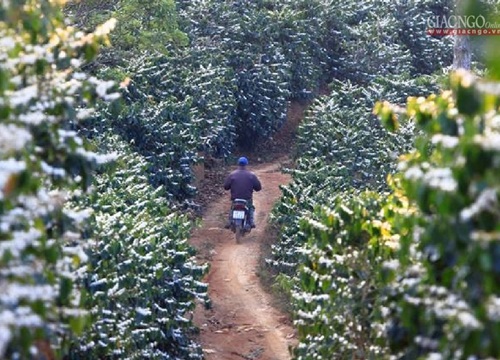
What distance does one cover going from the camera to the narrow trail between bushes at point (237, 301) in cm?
1157

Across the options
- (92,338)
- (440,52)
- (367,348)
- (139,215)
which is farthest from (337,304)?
(440,52)

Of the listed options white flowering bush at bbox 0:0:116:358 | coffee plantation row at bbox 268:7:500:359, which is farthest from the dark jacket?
white flowering bush at bbox 0:0:116:358

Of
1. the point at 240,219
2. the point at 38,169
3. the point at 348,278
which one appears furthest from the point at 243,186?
the point at 38,169

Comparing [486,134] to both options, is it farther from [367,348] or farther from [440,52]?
[440,52]

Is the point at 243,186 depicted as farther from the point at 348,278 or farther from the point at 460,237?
the point at 460,237

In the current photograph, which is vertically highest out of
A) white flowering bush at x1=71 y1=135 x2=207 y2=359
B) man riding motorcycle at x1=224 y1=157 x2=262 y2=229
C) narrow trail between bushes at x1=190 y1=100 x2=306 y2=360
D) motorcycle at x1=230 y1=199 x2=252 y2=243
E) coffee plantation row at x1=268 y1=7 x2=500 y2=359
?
coffee plantation row at x1=268 y1=7 x2=500 y2=359

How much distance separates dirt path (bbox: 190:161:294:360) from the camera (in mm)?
11539

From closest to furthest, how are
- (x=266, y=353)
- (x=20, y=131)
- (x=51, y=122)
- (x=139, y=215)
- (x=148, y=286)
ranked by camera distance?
1. (x=20, y=131)
2. (x=51, y=122)
3. (x=148, y=286)
4. (x=139, y=215)
5. (x=266, y=353)

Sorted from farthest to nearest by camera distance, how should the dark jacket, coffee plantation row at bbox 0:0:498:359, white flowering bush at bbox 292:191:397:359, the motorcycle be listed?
the dark jacket, the motorcycle, white flowering bush at bbox 292:191:397:359, coffee plantation row at bbox 0:0:498:359

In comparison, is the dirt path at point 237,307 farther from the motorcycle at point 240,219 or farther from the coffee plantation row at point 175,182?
the coffee plantation row at point 175,182

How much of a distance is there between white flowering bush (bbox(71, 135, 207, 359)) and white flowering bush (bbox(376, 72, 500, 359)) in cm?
275

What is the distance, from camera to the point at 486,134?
415 centimetres

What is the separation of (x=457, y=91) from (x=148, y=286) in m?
5.27

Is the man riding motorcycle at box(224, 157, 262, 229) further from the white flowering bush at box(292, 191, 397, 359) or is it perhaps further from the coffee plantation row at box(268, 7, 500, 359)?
the white flowering bush at box(292, 191, 397, 359)
